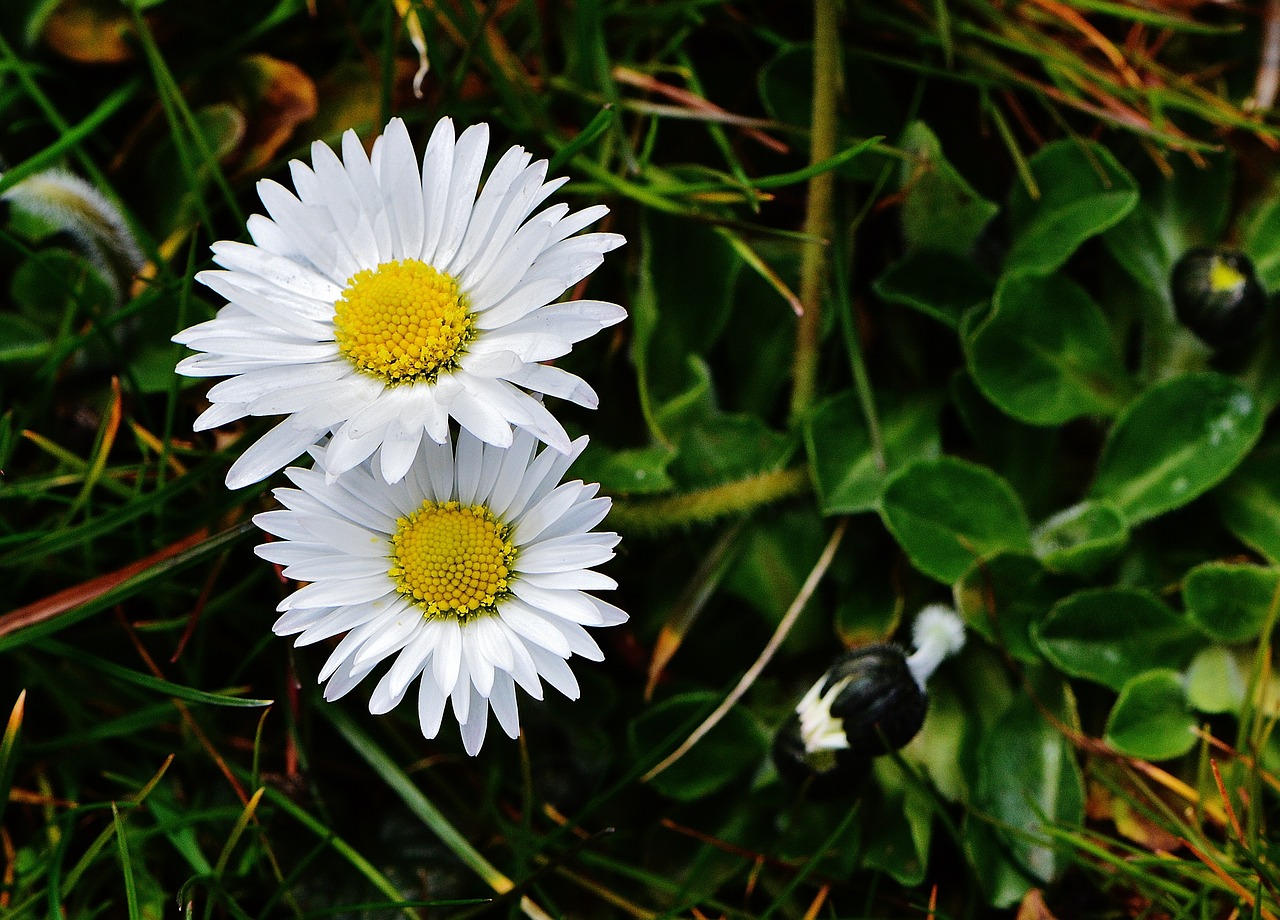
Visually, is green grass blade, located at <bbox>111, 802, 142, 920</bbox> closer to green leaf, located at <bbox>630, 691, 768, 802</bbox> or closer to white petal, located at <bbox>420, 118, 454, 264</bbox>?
green leaf, located at <bbox>630, 691, 768, 802</bbox>

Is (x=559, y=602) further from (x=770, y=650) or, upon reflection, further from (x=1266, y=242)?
(x=1266, y=242)

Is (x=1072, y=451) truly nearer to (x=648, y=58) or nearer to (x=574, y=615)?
(x=648, y=58)

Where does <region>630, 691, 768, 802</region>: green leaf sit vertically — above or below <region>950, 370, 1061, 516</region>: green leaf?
below

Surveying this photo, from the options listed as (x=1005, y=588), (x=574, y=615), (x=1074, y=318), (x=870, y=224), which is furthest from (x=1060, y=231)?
(x=574, y=615)

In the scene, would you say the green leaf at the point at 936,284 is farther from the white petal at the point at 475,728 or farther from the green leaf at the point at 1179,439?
the white petal at the point at 475,728

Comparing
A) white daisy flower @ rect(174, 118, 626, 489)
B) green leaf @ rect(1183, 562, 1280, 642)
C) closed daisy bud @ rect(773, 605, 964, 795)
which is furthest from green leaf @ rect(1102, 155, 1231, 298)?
white daisy flower @ rect(174, 118, 626, 489)

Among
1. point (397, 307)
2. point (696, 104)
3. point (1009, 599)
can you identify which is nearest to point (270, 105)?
point (696, 104)
